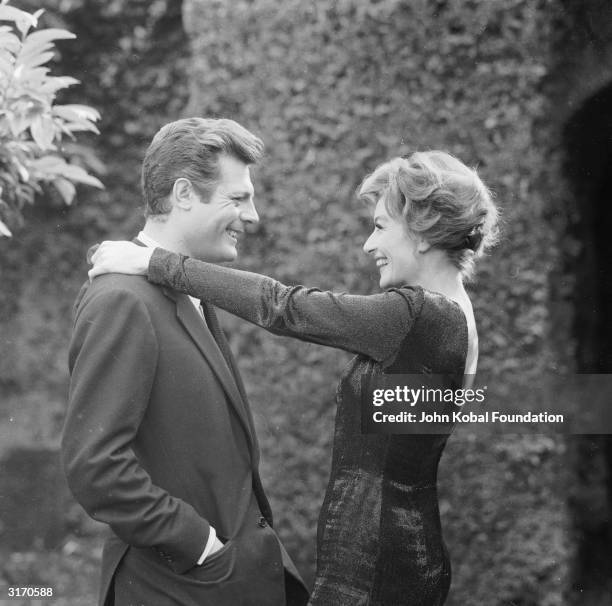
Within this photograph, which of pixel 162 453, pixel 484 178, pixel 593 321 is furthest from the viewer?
pixel 593 321

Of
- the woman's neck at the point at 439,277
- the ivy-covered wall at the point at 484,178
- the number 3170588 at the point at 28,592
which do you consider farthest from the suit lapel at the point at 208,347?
the number 3170588 at the point at 28,592

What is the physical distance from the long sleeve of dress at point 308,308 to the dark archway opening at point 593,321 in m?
2.14

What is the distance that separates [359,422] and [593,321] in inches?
89.2

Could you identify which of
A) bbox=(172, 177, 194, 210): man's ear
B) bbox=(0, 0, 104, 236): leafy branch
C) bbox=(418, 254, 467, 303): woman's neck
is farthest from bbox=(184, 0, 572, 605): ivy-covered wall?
bbox=(172, 177, 194, 210): man's ear

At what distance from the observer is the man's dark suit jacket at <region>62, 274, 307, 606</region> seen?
226 centimetres

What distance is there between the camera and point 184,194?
268 centimetres

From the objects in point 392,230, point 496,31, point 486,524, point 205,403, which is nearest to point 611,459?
point 486,524

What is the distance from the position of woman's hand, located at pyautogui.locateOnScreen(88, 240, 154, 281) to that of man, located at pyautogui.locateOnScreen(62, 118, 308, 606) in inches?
1.0

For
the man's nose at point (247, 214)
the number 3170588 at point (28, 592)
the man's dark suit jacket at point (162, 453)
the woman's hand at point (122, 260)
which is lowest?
the number 3170588 at point (28, 592)

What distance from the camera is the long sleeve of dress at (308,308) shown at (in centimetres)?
245

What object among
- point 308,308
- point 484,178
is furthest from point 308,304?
point 484,178

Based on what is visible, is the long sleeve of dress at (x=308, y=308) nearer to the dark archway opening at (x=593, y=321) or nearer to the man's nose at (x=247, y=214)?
the man's nose at (x=247, y=214)

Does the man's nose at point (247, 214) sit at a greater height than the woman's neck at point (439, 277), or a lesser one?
greater

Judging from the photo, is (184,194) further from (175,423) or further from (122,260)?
(175,423)
